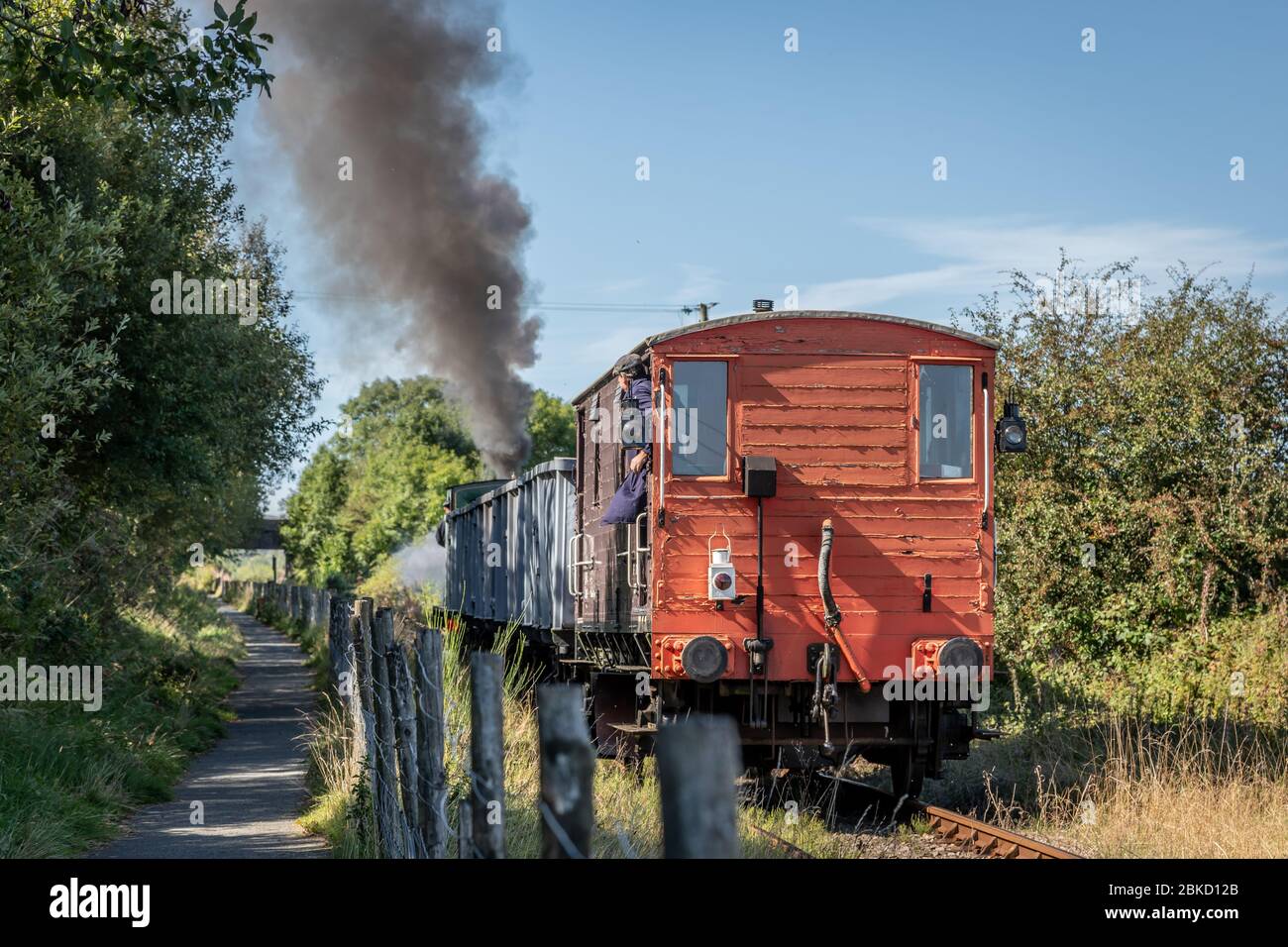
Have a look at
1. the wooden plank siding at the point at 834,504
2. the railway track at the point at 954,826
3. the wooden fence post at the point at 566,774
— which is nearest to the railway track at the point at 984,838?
the railway track at the point at 954,826

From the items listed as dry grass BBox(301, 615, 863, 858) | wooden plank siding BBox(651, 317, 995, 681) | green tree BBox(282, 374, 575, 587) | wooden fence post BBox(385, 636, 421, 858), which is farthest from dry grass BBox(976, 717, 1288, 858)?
green tree BBox(282, 374, 575, 587)

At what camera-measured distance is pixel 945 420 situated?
11734 millimetres

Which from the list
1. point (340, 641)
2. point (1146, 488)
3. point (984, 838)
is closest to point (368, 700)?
point (984, 838)

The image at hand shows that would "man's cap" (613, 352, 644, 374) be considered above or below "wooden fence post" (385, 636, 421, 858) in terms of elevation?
above

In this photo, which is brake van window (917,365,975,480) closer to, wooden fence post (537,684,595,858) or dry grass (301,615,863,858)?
dry grass (301,615,863,858)

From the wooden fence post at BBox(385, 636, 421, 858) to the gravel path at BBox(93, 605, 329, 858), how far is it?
2.30 metres

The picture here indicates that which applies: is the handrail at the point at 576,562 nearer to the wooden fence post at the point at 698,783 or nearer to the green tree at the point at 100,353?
the green tree at the point at 100,353

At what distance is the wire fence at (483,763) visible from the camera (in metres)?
3.12

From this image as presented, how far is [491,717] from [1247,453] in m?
13.4

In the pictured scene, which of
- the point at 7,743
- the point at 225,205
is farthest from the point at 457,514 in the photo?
the point at 7,743

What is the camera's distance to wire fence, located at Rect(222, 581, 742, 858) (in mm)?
3119

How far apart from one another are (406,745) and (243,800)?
5895 mm
